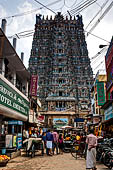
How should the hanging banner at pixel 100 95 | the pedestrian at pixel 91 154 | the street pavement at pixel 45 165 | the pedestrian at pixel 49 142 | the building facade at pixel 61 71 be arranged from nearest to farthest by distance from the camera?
1. the pedestrian at pixel 91 154
2. the street pavement at pixel 45 165
3. the pedestrian at pixel 49 142
4. the hanging banner at pixel 100 95
5. the building facade at pixel 61 71

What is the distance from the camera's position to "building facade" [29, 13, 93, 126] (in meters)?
40.4

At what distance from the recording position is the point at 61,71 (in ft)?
156

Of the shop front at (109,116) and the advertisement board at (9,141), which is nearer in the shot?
the advertisement board at (9,141)

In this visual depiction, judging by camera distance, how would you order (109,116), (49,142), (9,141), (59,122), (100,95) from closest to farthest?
(9,141), (49,142), (109,116), (100,95), (59,122)

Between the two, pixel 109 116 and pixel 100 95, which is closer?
pixel 109 116

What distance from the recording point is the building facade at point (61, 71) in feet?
133

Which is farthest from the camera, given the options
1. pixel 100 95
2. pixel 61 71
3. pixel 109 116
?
pixel 61 71

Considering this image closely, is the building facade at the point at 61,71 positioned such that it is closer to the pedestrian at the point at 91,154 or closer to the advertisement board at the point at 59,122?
the advertisement board at the point at 59,122

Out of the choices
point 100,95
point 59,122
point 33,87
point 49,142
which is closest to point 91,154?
point 49,142

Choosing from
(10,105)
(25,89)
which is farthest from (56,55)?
(10,105)

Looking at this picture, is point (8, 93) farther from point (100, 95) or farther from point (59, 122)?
point (59, 122)

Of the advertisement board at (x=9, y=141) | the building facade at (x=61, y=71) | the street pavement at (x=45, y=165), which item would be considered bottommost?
the street pavement at (x=45, y=165)

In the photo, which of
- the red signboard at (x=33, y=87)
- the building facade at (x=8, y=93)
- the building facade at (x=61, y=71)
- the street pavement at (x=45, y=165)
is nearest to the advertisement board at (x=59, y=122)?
the building facade at (x=61, y=71)

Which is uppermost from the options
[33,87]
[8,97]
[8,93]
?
[33,87]
